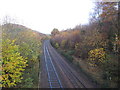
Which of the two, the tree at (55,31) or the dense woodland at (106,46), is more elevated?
the tree at (55,31)

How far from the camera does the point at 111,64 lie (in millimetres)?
6137

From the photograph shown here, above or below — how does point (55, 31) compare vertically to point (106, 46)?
above

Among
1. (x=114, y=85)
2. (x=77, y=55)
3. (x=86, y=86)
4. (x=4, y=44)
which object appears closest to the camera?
(x=4, y=44)

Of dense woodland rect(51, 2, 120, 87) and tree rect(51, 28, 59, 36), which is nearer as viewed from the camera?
dense woodland rect(51, 2, 120, 87)

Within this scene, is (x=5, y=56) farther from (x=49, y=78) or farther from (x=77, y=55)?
(x=77, y=55)

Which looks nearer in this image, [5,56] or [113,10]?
[5,56]

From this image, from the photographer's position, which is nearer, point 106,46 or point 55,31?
point 106,46

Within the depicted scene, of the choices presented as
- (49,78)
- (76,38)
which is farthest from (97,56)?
(76,38)

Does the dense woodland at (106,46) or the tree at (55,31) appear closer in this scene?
the dense woodland at (106,46)

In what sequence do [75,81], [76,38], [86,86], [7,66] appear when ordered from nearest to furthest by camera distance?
[7,66]
[86,86]
[75,81]
[76,38]

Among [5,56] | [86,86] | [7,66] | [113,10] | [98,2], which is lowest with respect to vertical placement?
[86,86]

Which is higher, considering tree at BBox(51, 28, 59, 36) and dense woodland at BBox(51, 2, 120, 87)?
tree at BBox(51, 28, 59, 36)

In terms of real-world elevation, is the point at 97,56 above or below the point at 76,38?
below

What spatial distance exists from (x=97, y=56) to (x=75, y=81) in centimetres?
302
